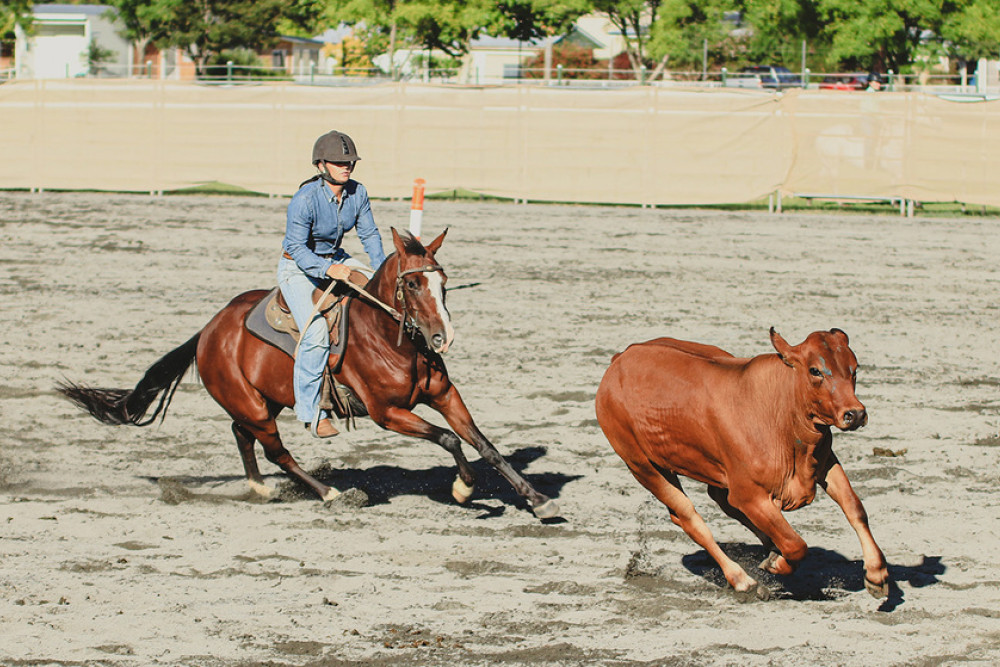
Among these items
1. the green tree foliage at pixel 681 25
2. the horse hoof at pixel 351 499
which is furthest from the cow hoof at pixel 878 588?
the green tree foliage at pixel 681 25

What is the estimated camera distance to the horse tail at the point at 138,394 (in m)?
9.44

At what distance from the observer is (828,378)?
5.78 metres

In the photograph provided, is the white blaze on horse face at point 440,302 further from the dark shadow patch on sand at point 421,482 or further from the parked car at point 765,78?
the parked car at point 765,78

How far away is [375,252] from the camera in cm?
850

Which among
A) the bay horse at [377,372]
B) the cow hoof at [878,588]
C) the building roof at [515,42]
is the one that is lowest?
the cow hoof at [878,588]

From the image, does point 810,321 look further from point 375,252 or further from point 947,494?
point 375,252

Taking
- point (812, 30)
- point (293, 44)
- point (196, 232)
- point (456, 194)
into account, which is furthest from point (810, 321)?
point (293, 44)

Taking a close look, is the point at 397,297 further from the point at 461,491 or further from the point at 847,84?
the point at 847,84

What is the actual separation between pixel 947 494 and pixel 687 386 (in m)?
2.98

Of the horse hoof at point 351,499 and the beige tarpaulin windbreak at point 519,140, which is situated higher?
the beige tarpaulin windbreak at point 519,140

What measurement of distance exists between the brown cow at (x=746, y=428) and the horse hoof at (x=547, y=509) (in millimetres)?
1073

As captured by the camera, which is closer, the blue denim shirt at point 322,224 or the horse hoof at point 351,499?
the blue denim shirt at point 322,224

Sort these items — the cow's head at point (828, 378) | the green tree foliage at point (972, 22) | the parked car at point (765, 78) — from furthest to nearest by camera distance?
the parked car at point (765, 78) → the green tree foliage at point (972, 22) → the cow's head at point (828, 378)

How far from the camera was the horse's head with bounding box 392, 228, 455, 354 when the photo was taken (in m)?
7.63
